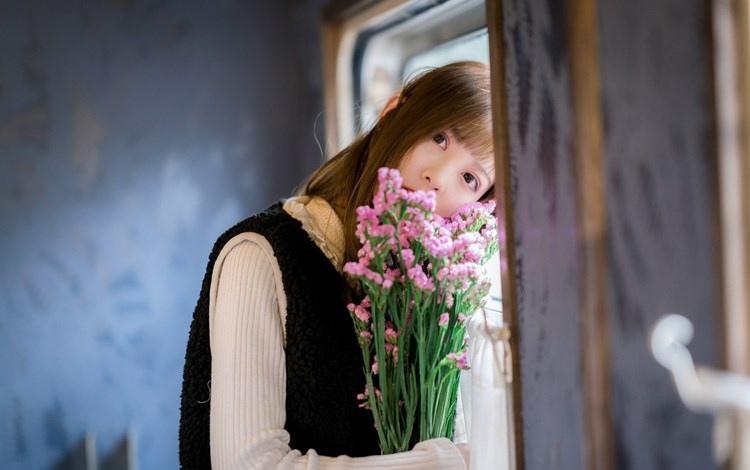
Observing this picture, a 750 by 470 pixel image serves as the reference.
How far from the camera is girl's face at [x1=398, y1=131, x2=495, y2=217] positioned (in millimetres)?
1326

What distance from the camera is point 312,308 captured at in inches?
46.4

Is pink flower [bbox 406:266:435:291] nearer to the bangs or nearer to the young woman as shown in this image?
the young woman

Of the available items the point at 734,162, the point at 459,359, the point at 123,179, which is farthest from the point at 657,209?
the point at 123,179

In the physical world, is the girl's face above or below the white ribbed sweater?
above

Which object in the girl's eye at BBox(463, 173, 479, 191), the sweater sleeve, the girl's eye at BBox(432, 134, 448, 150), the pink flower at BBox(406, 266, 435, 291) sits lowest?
the sweater sleeve

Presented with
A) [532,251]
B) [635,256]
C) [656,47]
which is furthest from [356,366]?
[656,47]

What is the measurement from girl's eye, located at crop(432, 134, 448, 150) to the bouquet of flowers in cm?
19

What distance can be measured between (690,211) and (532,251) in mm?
239

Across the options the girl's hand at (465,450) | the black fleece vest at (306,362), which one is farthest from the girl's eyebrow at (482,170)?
the girl's hand at (465,450)

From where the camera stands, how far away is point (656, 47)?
691 millimetres

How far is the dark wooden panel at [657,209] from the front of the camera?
667 millimetres

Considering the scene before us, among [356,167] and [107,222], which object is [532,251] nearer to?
[356,167]

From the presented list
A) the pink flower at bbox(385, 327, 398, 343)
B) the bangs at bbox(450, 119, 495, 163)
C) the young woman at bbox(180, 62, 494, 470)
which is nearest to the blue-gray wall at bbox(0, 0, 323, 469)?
the young woman at bbox(180, 62, 494, 470)

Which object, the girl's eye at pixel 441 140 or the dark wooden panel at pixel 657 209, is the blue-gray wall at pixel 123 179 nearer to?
the girl's eye at pixel 441 140
